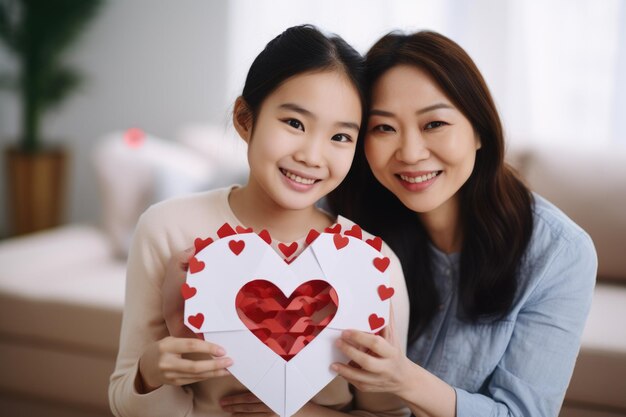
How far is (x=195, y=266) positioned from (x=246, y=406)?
30 cm

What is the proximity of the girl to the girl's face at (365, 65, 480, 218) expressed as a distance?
8cm

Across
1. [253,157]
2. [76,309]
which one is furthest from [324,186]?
[76,309]

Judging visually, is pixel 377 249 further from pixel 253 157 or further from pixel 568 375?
pixel 568 375

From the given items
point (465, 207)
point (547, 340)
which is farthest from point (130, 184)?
point (547, 340)

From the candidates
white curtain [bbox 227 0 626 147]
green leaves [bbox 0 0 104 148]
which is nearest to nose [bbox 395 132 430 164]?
white curtain [bbox 227 0 626 147]

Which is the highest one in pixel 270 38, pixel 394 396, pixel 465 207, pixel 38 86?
pixel 270 38

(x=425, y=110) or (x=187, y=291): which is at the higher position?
(x=425, y=110)

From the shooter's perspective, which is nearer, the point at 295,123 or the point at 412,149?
the point at 295,123

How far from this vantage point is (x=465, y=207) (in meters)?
1.46

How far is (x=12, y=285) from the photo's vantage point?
2176 millimetres

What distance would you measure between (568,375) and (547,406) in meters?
0.08

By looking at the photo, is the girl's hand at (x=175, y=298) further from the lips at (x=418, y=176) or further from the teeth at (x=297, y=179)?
the lips at (x=418, y=176)

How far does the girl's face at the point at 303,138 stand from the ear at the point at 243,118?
65 millimetres

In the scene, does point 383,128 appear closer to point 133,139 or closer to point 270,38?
point 133,139
